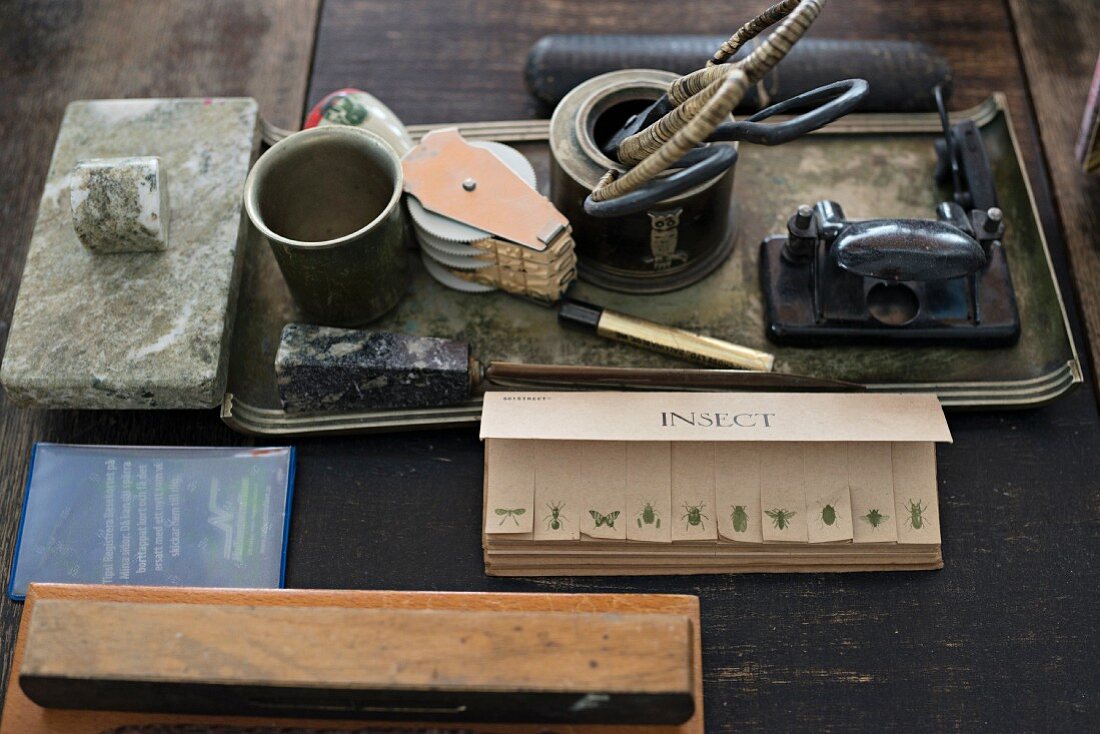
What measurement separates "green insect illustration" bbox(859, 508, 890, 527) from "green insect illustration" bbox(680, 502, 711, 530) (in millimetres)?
118

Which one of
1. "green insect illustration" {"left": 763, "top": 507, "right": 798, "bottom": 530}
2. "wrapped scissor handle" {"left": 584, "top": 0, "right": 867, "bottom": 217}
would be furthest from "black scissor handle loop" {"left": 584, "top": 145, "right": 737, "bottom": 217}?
"green insect illustration" {"left": 763, "top": 507, "right": 798, "bottom": 530}

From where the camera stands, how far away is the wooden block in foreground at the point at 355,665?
637 millimetres

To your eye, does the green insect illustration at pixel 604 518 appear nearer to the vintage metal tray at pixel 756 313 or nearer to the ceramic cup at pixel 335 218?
the vintage metal tray at pixel 756 313

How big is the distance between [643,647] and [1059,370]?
16.8 inches

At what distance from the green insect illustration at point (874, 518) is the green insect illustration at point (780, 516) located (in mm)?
54

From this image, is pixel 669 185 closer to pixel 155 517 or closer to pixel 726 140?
Answer: pixel 726 140

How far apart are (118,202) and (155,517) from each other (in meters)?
0.24

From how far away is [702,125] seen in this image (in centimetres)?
61

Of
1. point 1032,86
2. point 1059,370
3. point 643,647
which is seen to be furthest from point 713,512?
point 1032,86

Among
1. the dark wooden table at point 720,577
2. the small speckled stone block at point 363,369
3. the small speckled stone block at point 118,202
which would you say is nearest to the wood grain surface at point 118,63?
the dark wooden table at point 720,577

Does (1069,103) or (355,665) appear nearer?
(355,665)

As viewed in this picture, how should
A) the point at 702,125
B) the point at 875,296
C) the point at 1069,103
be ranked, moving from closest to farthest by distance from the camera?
1. the point at 702,125
2. the point at 875,296
3. the point at 1069,103

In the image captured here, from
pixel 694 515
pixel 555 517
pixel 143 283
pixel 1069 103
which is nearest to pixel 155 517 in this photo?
pixel 143 283

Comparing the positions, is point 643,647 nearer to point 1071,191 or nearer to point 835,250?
point 835,250
